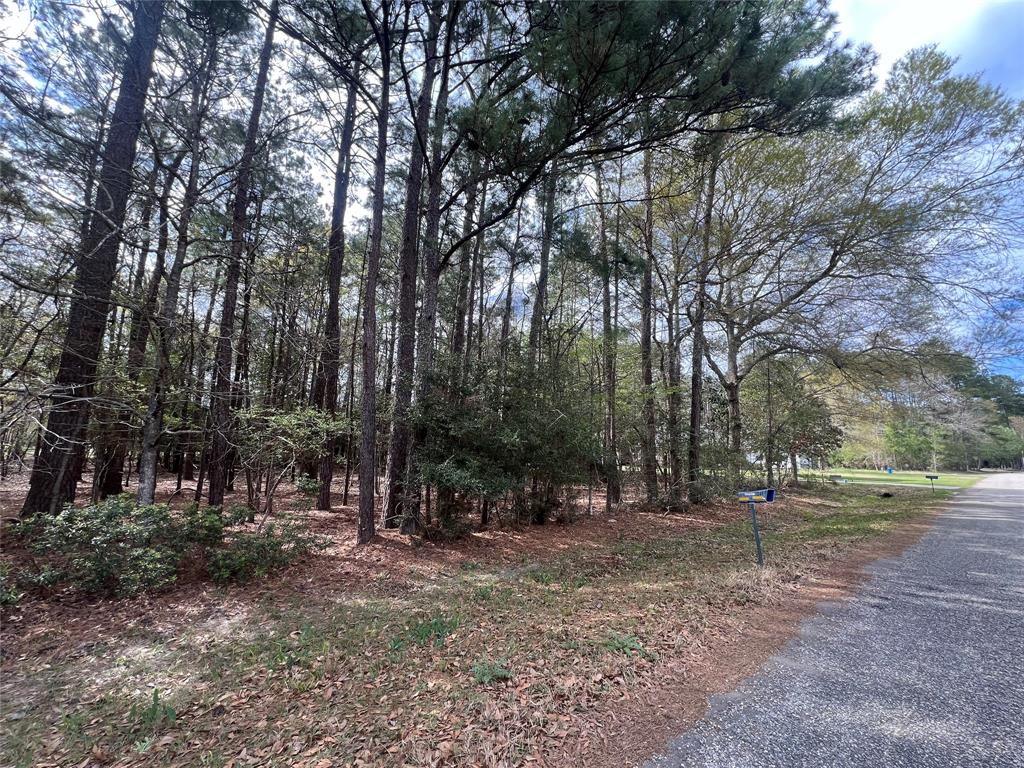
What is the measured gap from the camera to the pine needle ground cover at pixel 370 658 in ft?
7.11

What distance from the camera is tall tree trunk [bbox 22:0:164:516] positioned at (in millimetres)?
4430

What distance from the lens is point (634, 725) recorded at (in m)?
2.23

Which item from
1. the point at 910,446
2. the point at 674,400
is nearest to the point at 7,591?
the point at 674,400

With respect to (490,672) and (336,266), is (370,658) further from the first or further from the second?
(336,266)

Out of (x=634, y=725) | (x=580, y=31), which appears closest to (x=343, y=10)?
(x=580, y=31)

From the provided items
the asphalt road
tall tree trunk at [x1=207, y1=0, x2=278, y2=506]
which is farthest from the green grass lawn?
tall tree trunk at [x1=207, y1=0, x2=278, y2=506]

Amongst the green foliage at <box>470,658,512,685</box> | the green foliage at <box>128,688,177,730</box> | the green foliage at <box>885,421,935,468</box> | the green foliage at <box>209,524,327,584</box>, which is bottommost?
the green foliage at <box>128,688,177,730</box>

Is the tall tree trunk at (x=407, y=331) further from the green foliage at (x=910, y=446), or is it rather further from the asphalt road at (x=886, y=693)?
the green foliage at (x=910, y=446)

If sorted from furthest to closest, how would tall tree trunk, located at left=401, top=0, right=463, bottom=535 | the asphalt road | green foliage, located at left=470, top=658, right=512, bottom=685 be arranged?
tall tree trunk, located at left=401, top=0, right=463, bottom=535
green foliage, located at left=470, top=658, right=512, bottom=685
the asphalt road

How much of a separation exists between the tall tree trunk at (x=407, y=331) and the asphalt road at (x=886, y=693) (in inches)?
205

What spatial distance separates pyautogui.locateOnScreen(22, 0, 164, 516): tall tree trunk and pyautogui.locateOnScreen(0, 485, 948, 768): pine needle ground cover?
222 cm

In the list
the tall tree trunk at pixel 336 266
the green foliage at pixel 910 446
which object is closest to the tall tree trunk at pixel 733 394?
the tall tree trunk at pixel 336 266

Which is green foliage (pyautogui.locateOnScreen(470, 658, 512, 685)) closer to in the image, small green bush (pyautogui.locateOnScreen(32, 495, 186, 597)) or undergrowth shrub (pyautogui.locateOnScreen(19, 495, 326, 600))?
undergrowth shrub (pyautogui.locateOnScreen(19, 495, 326, 600))

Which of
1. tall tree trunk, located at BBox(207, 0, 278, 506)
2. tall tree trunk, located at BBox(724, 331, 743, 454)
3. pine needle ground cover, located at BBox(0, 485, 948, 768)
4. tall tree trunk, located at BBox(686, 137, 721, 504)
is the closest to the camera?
pine needle ground cover, located at BBox(0, 485, 948, 768)
